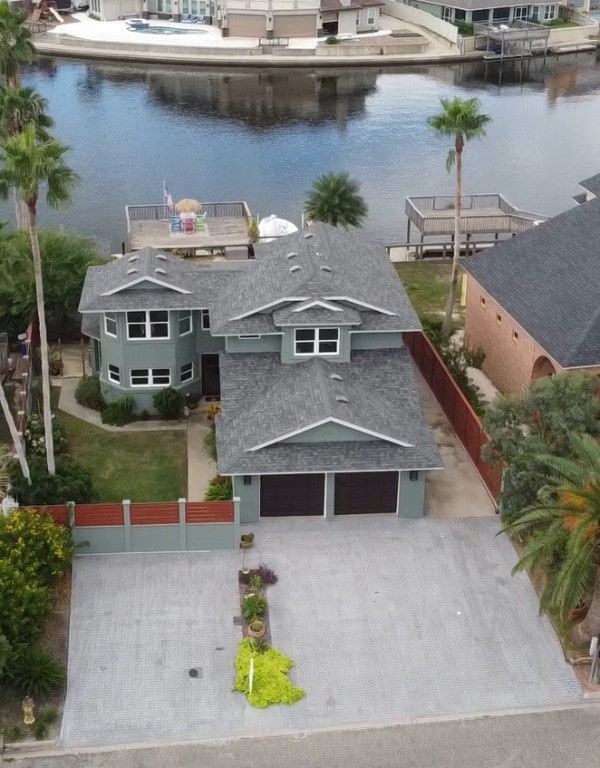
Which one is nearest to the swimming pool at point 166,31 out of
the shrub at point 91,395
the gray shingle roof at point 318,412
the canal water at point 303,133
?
the canal water at point 303,133

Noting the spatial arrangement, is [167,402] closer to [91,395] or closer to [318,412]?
[91,395]

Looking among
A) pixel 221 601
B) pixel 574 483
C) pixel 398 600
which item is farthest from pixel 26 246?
pixel 574 483

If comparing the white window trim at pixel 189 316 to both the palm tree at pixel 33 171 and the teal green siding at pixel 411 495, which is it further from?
the teal green siding at pixel 411 495

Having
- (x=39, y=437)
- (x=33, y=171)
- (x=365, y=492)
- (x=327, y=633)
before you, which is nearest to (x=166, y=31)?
(x=39, y=437)

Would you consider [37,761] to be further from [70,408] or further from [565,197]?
[565,197]

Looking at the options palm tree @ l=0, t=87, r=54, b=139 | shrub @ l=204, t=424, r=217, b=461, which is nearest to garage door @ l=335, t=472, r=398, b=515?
shrub @ l=204, t=424, r=217, b=461

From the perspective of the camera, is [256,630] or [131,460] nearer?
[256,630]

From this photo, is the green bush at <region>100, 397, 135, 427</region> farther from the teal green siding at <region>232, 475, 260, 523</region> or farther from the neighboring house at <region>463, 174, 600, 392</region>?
the neighboring house at <region>463, 174, 600, 392</region>
